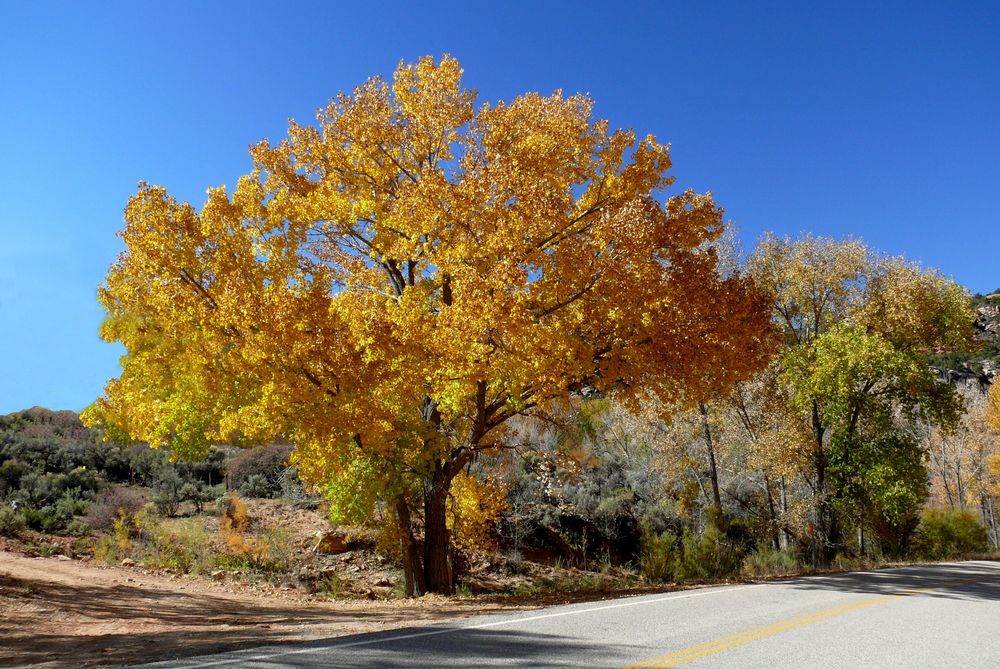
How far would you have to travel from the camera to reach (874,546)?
28.1 metres

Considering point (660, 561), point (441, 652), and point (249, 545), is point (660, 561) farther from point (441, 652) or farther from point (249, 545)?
point (441, 652)

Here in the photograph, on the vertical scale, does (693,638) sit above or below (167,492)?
below

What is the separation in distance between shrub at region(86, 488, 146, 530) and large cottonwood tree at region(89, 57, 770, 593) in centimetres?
1062

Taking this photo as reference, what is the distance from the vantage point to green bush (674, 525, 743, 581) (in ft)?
69.1

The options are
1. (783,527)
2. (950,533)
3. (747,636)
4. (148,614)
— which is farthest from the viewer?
(950,533)

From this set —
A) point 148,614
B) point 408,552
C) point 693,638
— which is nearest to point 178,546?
point 148,614

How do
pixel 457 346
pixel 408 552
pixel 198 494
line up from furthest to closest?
pixel 198 494 < pixel 408 552 < pixel 457 346

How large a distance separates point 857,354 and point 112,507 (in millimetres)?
26424

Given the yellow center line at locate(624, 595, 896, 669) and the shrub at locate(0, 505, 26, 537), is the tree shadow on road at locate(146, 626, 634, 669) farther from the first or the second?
the shrub at locate(0, 505, 26, 537)

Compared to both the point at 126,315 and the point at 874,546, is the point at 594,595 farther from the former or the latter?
the point at 874,546

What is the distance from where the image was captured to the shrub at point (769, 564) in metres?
19.5

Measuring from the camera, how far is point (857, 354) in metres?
21.2

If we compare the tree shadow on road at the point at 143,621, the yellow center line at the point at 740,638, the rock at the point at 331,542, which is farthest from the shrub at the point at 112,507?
the yellow center line at the point at 740,638

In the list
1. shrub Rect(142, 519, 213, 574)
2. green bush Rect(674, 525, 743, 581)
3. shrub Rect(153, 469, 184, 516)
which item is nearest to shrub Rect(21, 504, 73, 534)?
shrub Rect(142, 519, 213, 574)
